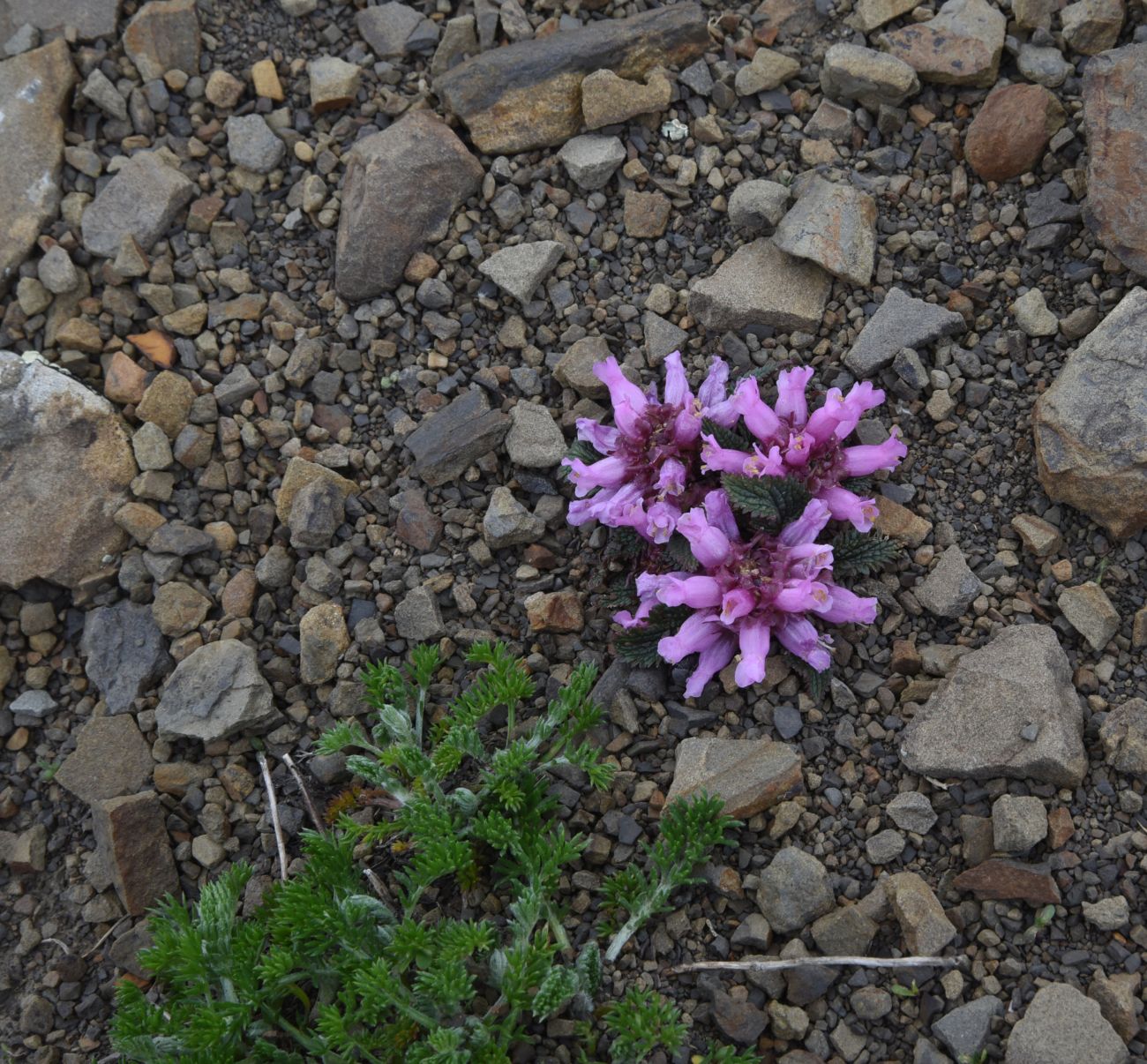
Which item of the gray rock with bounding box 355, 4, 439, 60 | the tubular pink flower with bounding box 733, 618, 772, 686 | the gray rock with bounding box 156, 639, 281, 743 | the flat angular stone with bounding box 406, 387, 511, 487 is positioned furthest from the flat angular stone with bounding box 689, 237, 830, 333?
the gray rock with bounding box 156, 639, 281, 743

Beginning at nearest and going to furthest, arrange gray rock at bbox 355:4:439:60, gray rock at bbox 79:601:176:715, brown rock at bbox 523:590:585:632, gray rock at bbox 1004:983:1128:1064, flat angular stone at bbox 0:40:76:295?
gray rock at bbox 1004:983:1128:1064 < brown rock at bbox 523:590:585:632 < gray rock at bbox 79:601:176:715 < flat angular stone at bbox 0:40:76:295 < gray rock at bbox 355:4:439:60

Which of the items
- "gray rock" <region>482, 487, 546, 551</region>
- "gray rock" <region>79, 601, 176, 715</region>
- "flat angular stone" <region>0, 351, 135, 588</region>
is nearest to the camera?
"gray rock" <region>482, 487, 546, 551</region>

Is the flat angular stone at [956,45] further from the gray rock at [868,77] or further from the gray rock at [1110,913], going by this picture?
the gray rock at [1110,913]

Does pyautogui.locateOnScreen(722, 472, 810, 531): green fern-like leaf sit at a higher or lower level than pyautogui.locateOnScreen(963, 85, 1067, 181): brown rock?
lower

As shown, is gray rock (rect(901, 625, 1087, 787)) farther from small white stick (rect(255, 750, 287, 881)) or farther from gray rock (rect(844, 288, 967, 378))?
small white stick (rect(255, 750, 287, 881))

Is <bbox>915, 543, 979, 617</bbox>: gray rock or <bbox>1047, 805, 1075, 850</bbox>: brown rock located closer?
<bbox>1047, 805, 1075, 850</bbox>: brown rock

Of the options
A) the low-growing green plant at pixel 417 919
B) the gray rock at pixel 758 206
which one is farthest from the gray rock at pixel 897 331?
the low-growing green plant at pixel 417 919

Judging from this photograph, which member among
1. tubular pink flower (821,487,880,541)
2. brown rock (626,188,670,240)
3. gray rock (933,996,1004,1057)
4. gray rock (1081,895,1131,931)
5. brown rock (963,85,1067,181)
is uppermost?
brown rock (963,85,1067,181)

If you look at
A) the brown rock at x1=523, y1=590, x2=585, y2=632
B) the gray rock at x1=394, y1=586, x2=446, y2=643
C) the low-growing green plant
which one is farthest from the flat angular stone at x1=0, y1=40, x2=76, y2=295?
the brown rock at x1=523, y1=590, x2=585, y2=632
